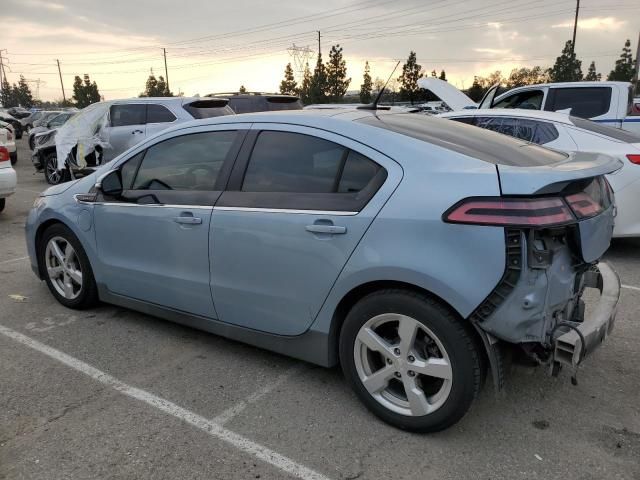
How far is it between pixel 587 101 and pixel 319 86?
137 feet

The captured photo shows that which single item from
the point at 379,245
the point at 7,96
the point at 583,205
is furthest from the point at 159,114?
the point at 7,96

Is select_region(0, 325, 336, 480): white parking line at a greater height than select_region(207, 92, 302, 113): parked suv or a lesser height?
lesser

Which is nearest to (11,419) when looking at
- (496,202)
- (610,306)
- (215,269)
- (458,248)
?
(215,269)

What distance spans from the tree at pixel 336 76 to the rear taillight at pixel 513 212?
47731 mm

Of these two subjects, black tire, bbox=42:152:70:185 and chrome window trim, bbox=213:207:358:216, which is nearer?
chrome window trim, bbox=213:207:358:216

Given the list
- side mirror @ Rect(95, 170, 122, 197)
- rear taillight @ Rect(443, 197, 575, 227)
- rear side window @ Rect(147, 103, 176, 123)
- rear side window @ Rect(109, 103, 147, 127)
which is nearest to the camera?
rear taillight @ Rect(443, 197, 575, 227)

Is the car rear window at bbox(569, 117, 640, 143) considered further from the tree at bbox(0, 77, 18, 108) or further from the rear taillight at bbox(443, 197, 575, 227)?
the tree at bbox(0, 77, 18, 108)

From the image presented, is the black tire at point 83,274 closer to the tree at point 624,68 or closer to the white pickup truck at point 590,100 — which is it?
the white pickup truck at point 590,100

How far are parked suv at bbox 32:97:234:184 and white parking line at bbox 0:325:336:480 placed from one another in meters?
6.85

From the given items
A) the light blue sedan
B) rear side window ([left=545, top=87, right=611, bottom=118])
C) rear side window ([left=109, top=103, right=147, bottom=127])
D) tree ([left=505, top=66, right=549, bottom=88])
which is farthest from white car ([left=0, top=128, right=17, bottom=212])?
tree ([left=505, top=66, right=549, bottom=88])

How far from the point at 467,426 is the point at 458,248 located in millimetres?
1031

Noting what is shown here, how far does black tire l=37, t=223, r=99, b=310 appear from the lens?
4.29m

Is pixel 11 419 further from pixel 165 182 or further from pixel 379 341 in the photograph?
pixel 379 341

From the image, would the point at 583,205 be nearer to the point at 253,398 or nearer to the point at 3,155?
the point at 253,398
